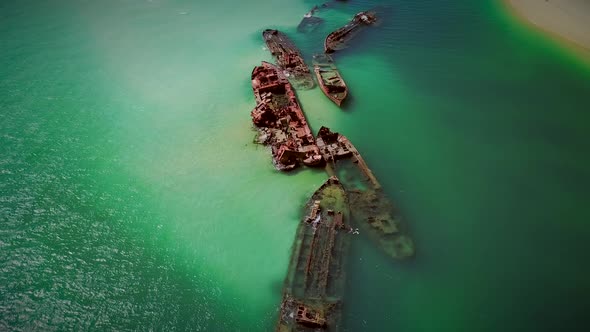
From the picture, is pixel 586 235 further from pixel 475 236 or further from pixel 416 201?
pixel 416 201

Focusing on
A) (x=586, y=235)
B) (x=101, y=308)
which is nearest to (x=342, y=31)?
(x=586, y=235)

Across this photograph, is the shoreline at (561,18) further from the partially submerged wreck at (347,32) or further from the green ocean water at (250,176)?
the partially submerged wreck at (347,32)

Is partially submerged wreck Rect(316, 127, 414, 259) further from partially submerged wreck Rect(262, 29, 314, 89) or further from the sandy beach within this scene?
the sandy beach

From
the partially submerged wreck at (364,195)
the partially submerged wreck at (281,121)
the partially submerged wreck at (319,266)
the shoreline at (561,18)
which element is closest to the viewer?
the partially submerged wreck at (319,266)

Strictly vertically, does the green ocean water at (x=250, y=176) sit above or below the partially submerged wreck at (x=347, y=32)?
below

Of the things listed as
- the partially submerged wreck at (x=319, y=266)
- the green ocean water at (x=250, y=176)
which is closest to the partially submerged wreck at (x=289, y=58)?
the green ocean water at (x=250, y=176)
